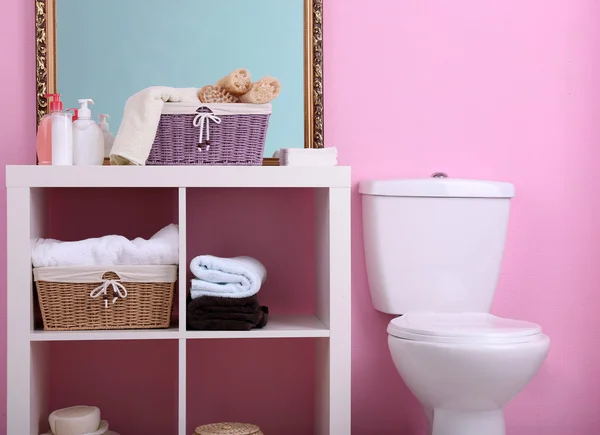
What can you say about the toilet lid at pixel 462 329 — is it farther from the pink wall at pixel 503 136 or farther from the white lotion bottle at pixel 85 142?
the white lotion bottle at pixel 85 142

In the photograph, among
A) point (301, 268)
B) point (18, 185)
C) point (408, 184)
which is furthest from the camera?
point (301, 268)

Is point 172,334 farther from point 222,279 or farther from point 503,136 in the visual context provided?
point 503,136

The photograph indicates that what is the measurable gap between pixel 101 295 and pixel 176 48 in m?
0.76

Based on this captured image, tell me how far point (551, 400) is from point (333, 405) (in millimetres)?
823

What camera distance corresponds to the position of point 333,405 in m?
1.92

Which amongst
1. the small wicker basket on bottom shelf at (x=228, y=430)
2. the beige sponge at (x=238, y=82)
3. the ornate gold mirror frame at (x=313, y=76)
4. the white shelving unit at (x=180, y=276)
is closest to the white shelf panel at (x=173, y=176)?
the white shelving unit at (x=180, y=276)

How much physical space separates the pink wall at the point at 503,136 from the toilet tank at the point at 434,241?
0.15 meters

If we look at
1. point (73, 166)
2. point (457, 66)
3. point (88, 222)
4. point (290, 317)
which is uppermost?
point (457, 66)

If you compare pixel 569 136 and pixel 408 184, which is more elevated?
pixel 569 136

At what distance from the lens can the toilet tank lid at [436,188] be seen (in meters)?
2.13

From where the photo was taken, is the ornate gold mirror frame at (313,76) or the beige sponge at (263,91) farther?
the ornate gold mirror frame at (313,76)

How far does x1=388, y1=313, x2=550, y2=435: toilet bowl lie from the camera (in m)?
1.75

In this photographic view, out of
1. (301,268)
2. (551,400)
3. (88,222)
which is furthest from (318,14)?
(551,400)

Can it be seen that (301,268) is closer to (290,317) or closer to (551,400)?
(290,317)
